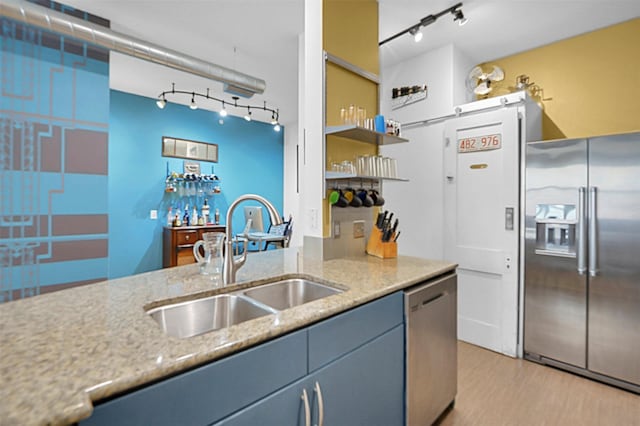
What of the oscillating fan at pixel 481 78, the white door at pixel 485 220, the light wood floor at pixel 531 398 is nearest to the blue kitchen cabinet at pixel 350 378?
the light wood floor at pixel 531 398

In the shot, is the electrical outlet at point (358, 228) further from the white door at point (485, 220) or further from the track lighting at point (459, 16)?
the track lighting at point (459, 16)

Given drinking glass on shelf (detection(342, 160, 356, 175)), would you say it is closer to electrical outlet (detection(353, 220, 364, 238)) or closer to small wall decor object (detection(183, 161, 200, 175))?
electrical outlet (detection(353, 220, 364, 238))

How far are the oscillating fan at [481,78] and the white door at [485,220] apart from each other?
1.89ft

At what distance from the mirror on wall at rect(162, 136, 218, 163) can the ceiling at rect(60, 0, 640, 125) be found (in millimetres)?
1531

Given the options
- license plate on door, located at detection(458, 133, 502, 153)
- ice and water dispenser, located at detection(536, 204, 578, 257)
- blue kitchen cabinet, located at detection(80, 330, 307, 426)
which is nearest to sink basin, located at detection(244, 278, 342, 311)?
blue kitchen cabinet, located at detection(80, 330, 307, 426)

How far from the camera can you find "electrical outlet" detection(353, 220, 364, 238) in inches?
88.9

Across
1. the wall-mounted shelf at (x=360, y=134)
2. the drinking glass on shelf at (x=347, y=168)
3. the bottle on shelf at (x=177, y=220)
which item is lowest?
the bottle on shelf at (x=177, y=220)

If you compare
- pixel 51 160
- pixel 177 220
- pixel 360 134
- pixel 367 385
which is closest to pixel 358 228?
pixel 360 134

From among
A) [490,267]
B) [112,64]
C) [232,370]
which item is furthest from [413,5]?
[112,64]

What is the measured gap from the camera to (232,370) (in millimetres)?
820

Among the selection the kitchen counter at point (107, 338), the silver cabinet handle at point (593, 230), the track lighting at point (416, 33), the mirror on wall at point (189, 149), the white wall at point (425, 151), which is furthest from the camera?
the mirror on wall at point (189, 149)

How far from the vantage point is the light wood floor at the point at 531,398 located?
1.86 metres

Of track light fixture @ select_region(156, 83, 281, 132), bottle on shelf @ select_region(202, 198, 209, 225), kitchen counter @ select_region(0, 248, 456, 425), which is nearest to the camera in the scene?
kitchen counter @ select_region(0, 248, 456, 425)

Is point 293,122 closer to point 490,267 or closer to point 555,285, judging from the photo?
point 490,267
